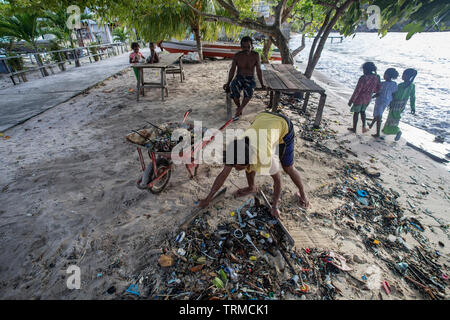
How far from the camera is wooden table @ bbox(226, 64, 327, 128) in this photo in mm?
4805

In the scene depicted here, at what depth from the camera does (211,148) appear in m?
4.30

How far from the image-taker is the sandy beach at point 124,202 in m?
2.15

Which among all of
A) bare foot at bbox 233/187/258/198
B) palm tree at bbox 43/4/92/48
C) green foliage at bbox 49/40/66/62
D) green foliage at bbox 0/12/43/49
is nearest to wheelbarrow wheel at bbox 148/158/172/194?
bare foot at bbox 233/187/258/198

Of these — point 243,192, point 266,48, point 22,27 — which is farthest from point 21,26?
point 243,192

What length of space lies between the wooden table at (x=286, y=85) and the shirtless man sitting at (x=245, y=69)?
20cm

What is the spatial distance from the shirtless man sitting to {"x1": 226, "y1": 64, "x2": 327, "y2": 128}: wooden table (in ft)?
0.67

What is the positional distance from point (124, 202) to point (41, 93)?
7.30 metres

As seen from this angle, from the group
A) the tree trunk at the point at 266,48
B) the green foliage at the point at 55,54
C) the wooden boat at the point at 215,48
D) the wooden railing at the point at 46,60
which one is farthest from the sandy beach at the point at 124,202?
the wooden boat at the point at 215,48

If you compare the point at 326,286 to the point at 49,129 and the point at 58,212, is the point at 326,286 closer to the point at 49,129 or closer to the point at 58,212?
the point at 58,212

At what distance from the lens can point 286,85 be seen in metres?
5.07

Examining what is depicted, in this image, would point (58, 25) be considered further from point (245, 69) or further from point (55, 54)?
point (245, 69)

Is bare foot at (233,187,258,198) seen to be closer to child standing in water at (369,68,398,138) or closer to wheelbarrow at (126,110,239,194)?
wheelbarrow at (126,110,239,194)
